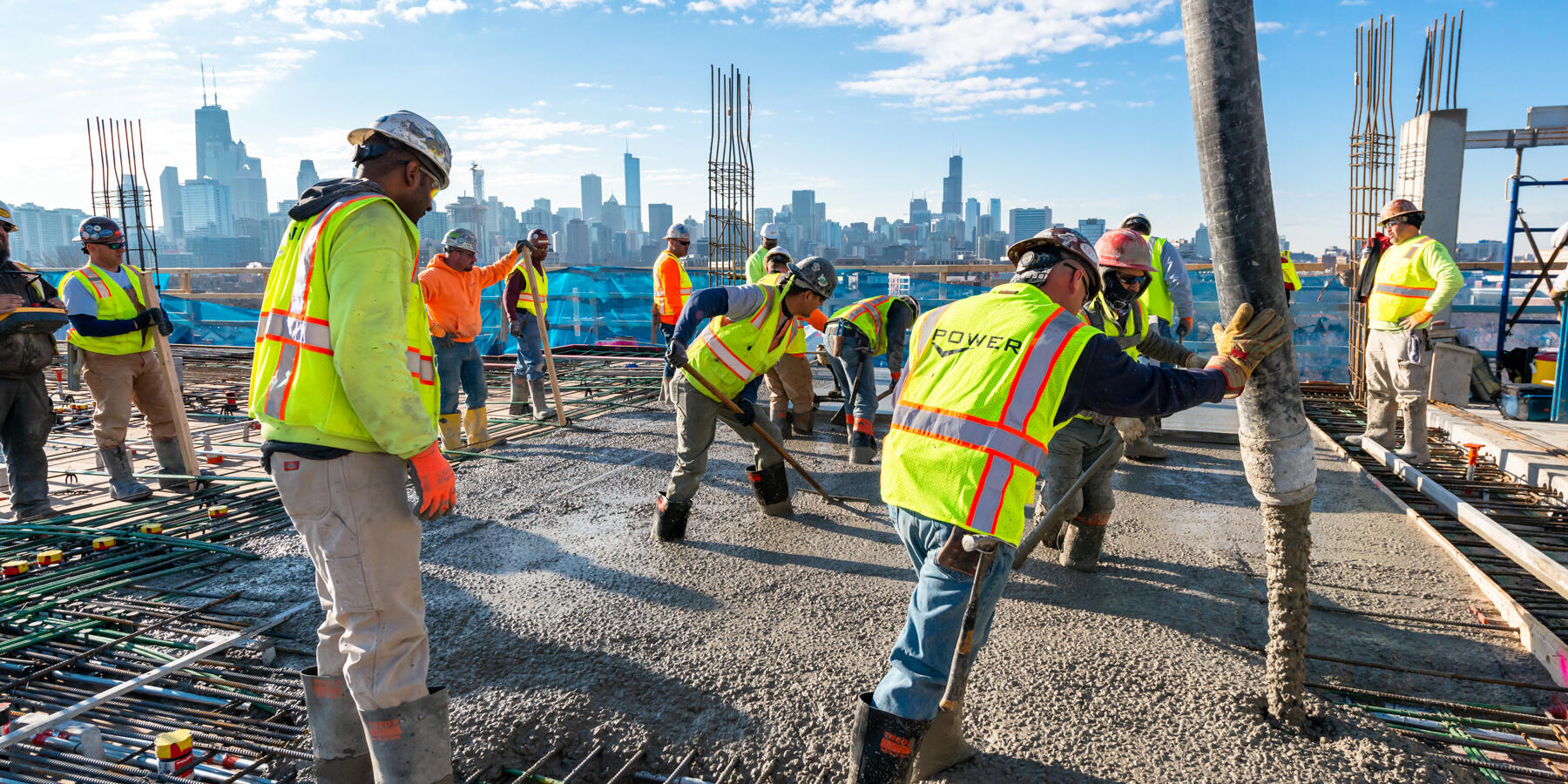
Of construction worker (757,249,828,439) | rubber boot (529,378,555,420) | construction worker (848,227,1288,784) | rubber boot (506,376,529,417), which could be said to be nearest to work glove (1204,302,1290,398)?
construction worker (848,227,1288,784)

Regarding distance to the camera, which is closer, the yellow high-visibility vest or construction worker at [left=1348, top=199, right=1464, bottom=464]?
construction worker at [left=1348, top=199, right=1464, bottom=464]

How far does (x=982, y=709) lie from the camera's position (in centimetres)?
294

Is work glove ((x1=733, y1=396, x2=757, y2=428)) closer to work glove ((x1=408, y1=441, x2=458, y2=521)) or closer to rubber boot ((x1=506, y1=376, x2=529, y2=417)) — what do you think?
work glove ((x1=408, y1=441, x2=458, y2=521))

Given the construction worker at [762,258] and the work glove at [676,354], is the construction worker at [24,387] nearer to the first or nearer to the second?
the work glove at [676,354]

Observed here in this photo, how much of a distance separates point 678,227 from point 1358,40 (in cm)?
844

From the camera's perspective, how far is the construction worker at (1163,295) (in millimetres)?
6805

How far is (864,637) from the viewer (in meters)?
3.54

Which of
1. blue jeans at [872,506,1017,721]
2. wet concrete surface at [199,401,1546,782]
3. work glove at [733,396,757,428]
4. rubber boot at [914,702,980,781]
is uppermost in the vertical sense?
work glove at [733,396,757,428]

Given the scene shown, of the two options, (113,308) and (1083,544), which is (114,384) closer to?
(113,308)

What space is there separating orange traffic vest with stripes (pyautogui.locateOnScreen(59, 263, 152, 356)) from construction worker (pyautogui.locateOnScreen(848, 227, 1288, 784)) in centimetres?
574

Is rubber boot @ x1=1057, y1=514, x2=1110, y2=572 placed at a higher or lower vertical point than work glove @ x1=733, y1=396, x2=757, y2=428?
lower

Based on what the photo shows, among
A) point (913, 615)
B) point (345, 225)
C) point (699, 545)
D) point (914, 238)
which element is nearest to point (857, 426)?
point (699, 545)

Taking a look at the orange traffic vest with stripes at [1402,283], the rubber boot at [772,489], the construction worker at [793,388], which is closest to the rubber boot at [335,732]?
the rubber boot at [772,489]

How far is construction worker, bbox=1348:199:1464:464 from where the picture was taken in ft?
19.5
